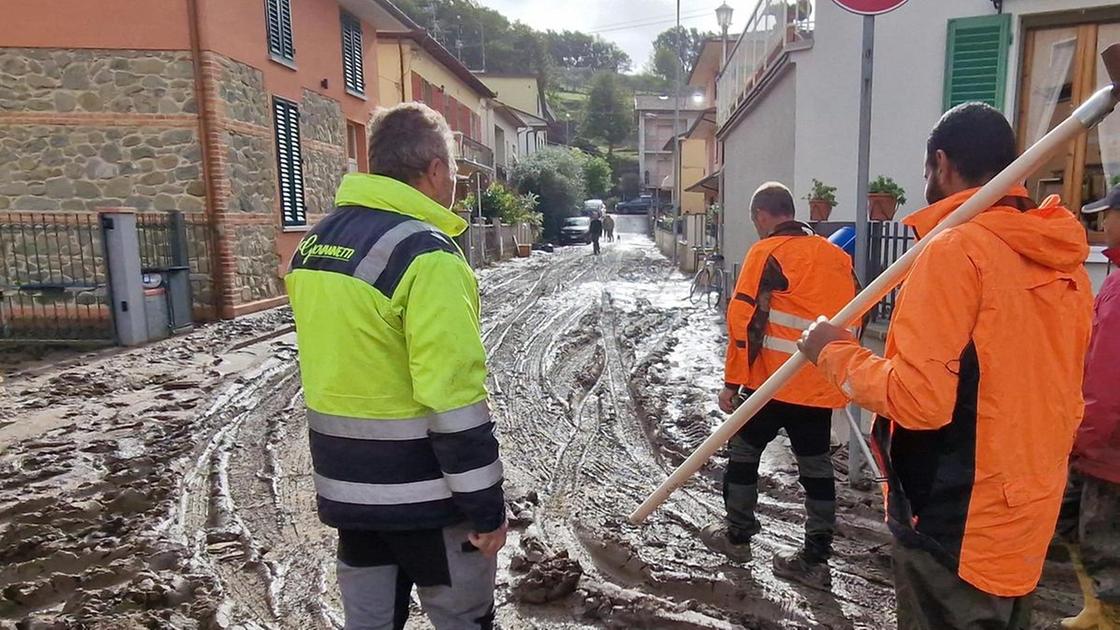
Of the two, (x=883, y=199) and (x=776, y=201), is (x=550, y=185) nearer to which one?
(x=883, y=199)

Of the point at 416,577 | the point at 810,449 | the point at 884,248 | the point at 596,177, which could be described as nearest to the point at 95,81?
the point at 884,248

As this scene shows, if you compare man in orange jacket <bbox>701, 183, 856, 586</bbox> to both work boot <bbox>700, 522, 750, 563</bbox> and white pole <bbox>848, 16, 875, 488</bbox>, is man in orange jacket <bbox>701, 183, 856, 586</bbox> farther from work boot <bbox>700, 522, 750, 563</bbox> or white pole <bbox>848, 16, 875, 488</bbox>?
white pole <bbox>848, 16, 875, 488</bbox>

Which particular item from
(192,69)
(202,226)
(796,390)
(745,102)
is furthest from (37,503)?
(745,102)

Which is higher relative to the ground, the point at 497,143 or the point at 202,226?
the point at 497,143

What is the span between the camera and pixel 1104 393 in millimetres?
2547

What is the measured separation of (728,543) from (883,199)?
424 cm

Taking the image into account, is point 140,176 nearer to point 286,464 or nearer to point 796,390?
point 286,464

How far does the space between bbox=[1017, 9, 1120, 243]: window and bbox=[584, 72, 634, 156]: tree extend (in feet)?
244

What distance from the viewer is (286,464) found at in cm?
499

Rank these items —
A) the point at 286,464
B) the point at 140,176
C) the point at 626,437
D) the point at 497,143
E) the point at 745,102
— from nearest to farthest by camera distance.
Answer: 1. the point at 286,464
2. the point at 626,437
3. the point at 745,102
4. the point at 140,176
5. the point at 497,143

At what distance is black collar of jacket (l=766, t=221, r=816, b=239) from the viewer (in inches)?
138

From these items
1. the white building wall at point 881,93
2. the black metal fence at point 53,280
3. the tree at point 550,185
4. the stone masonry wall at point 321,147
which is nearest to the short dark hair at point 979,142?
the white building wall at point 881,93

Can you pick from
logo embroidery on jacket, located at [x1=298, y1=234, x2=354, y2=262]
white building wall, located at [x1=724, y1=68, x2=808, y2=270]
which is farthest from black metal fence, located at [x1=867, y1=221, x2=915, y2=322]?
logo embroidery on jacket, located at [x1=298, y1=234, x2=354, y2=262]

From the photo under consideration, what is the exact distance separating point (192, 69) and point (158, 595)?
9620 millimetres
